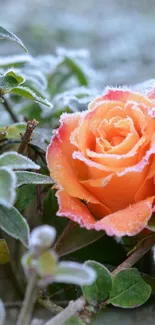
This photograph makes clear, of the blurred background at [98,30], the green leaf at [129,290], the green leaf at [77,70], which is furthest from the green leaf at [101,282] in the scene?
the blurred background at [98,30]

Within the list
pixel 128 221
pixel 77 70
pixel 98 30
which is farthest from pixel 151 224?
pixel 98 30

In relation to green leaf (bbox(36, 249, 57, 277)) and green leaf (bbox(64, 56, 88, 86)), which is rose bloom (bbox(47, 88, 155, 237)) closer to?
green leaf (bbox(36, 249, 57, 277))

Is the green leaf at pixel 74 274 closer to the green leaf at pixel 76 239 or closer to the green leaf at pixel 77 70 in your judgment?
the green leaf at pixel 76 239

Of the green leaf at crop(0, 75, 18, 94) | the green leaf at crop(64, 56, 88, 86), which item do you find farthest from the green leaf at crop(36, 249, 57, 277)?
the green leaf at crop(64, 56, 88, 86)

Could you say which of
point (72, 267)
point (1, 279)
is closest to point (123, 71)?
point (1, 279)

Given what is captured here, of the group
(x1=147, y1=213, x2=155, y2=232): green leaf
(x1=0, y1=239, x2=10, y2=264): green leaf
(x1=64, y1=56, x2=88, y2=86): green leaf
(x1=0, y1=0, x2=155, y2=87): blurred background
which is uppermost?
(x1=0, y1=0, x2=155, y2=87): blurred background

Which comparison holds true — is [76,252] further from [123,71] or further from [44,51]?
[44,51]
